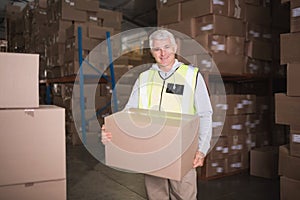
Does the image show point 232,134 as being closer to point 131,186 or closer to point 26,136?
point 131,186

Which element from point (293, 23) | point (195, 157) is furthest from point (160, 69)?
point (293, 23)

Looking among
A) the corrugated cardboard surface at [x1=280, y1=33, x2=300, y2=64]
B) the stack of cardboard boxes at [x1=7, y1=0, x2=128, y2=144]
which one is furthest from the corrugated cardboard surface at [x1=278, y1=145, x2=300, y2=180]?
the stack of cardboard boxes at [x1=7, y1=0, x2=128, y2=144]

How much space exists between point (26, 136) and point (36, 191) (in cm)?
32

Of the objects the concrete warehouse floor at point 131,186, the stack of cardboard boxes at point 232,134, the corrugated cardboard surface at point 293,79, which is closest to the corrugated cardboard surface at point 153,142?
the corrugated cardboard surface at point 293,79

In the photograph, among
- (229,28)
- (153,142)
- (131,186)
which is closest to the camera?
(153,142)

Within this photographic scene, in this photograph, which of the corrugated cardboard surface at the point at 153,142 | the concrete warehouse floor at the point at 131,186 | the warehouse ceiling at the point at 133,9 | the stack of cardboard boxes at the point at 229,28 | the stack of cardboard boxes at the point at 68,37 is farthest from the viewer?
the warehouse ceiling at the point at 133,9

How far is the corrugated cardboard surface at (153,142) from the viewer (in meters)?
1.23

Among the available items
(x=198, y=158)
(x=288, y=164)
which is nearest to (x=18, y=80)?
(x=198, y=158)

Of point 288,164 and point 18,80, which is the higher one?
point 18,80

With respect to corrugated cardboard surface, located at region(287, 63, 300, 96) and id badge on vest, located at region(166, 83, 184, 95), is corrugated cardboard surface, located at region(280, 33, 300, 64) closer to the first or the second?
corrugated cardboard surface, located at region(287, 63, 300, 96)

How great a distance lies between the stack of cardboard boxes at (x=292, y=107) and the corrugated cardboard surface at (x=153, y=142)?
4.11 ft

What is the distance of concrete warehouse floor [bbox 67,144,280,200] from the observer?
267cm

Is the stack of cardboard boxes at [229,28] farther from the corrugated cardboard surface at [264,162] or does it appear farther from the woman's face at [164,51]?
the woman's face at [164,51]

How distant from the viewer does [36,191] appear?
1.64m
